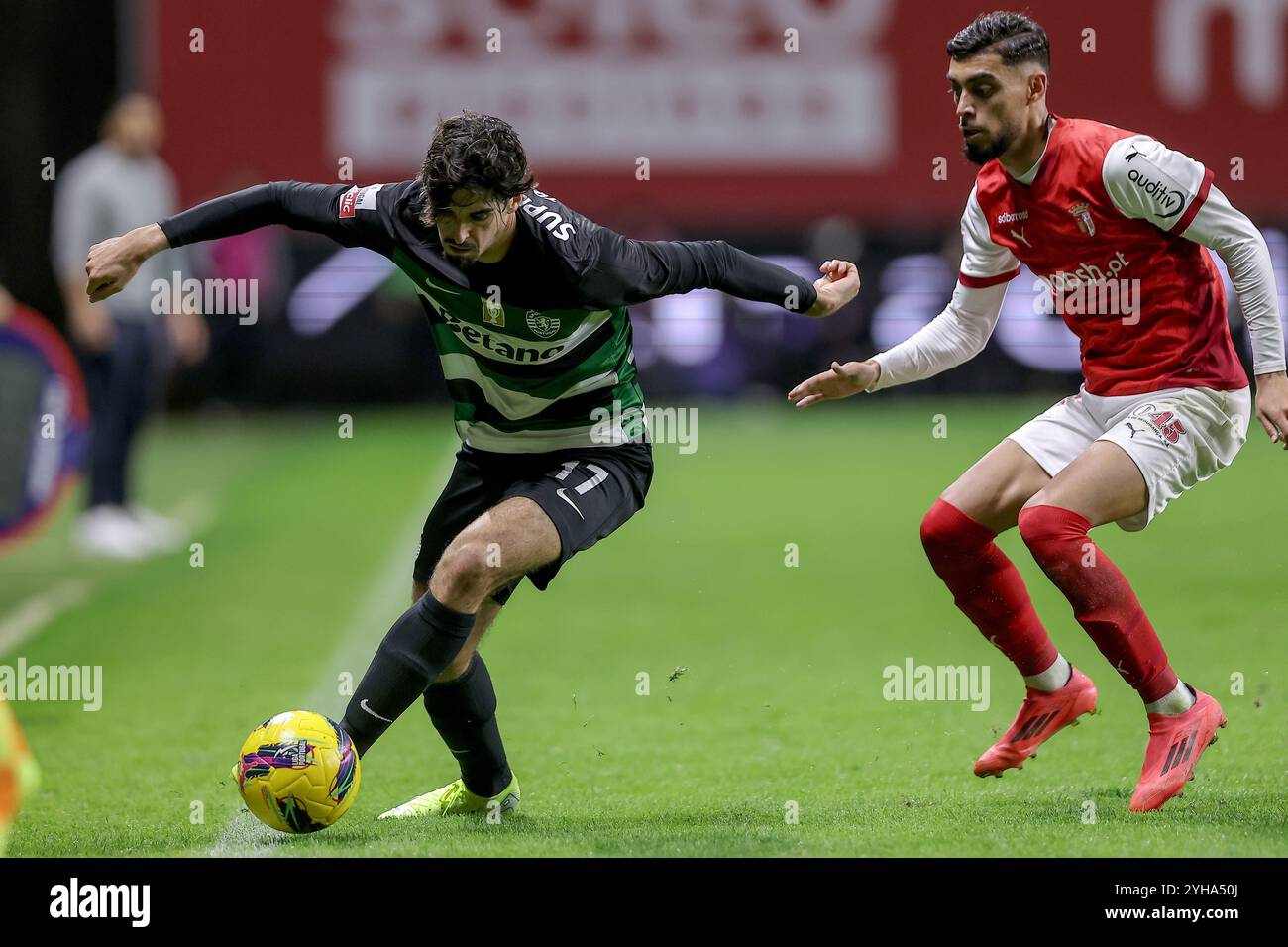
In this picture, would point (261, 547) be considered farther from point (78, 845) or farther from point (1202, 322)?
point (1202, 322)

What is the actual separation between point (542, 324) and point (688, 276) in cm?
45

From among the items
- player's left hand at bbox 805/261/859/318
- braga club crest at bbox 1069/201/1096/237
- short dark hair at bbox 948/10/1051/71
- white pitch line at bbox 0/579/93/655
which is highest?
short dark hair at bbox 948/10/1051/71

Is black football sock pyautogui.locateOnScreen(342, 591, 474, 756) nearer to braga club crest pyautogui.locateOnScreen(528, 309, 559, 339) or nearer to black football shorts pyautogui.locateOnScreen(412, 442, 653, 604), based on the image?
black football shorts pyautogui.locateOnScreen(412, 442, 653, 604)

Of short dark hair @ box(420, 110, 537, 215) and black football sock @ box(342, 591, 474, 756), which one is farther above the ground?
short dark hair @ box(420, 110, 537, 215)

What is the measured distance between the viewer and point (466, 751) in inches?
217

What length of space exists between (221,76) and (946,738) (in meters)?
15.1

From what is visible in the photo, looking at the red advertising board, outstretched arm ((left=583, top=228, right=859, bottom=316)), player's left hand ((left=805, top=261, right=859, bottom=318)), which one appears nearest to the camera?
outstretched arm ((left=583, top=228, right=859, bottom=316))

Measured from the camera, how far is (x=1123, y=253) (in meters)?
5.41

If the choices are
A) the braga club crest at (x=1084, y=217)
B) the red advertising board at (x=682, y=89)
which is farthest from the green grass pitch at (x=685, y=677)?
the red advertising board at (x=682, y=89)

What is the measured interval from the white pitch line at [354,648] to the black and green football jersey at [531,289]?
4.44ft

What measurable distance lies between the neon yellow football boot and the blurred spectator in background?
6.20m

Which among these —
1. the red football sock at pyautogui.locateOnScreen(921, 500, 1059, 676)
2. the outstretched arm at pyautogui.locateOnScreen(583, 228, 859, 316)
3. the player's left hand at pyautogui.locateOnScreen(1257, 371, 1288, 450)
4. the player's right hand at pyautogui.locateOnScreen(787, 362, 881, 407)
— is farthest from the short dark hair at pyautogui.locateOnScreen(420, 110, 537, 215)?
the player's left hand at pyautogui.locateOnScreen(1257, 371, 1288, 450)

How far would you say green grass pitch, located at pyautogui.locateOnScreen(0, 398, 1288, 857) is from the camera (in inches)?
205

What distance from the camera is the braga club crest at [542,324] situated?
5.15 m
